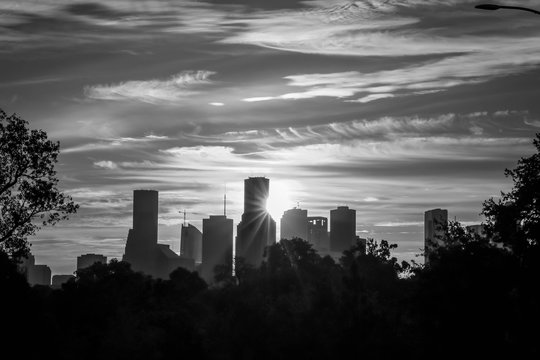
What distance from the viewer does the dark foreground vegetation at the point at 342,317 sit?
63.7 metres

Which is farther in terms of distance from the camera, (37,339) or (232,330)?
(232,330)

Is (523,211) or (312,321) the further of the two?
(312,321)

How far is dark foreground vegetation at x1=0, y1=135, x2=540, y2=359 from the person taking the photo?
63.7m

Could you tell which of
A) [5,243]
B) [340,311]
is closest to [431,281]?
[340,311]

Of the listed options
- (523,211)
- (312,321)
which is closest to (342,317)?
(312,321)

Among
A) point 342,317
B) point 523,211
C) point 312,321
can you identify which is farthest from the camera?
point 312,321

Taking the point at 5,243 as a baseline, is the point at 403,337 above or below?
below

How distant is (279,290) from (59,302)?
7446 cm

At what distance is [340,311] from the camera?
104312 millimetres

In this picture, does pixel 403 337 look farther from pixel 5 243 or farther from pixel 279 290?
pixel 279 290

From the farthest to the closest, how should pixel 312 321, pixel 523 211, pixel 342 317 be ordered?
pixel 312 321, pixel 342 317, pixel 523 211

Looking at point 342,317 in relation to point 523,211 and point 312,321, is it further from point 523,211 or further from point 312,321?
point 523,211

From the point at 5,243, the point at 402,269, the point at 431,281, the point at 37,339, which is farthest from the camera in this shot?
the point at 402,269

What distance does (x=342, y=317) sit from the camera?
102 m
